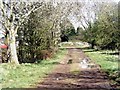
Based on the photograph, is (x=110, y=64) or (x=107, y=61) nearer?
(x=110, y=64)

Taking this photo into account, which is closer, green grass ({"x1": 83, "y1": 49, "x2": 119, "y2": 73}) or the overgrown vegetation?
the overgrown vegetation

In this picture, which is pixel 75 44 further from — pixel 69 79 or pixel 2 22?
pixel 69 79

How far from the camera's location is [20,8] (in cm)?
2575

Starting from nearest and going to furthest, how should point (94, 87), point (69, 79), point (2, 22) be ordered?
point (94, 87) → point (69, 79) → point (2, 22)

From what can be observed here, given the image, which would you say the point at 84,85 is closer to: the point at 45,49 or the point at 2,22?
the point at 2,22

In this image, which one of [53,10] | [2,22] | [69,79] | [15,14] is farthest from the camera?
[53,10]

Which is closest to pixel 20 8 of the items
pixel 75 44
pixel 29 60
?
pixel 29 60

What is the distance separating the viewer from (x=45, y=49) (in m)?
30.8

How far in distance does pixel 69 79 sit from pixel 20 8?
35.9 feet

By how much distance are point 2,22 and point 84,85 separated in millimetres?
12030

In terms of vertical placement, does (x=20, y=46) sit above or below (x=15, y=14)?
below

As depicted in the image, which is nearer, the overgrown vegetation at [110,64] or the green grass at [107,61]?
the overgrown vegetation at [110,64]

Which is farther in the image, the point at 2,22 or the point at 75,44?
the point at 75,44

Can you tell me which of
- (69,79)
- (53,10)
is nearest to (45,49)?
(53,10)
